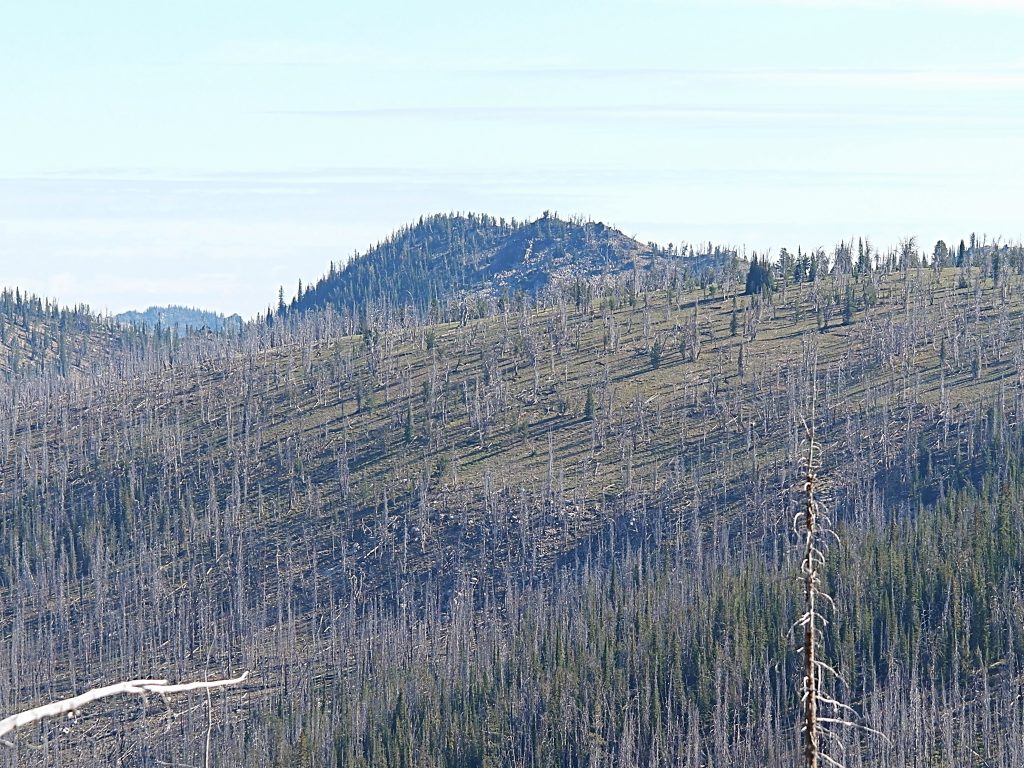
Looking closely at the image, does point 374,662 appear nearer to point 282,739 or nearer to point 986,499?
point 282,739

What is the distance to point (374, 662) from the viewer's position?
191 m

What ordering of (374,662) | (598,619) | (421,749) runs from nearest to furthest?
(421,749)
(598,619)
(374,662)

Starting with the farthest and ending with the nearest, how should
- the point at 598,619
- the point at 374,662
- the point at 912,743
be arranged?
1. the point at 374,662
2. the point at 598,619
3. the point at 912,743

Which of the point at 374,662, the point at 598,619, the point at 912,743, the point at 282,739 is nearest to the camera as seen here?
the point at 912,743

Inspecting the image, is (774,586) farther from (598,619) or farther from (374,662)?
(374,662)

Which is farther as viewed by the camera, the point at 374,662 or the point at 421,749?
the point at 374,662

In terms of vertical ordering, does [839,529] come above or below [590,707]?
above

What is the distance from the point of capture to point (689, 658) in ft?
522

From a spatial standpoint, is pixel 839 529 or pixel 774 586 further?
pixel 839 529

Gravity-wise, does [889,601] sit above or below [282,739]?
above

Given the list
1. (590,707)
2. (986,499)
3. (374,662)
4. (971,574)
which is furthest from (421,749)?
(986,499)

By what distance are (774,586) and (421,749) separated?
42.3 metres

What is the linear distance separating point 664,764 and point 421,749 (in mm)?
23671

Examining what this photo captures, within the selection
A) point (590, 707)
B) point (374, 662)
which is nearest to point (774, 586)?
point (590, 707)
